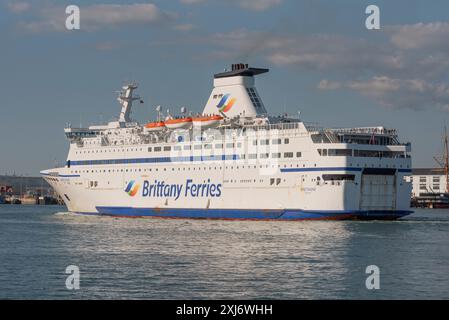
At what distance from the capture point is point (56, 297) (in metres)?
23.6

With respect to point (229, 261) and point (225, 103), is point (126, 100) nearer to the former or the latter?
point (225, 103)

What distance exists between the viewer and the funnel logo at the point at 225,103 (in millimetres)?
60562

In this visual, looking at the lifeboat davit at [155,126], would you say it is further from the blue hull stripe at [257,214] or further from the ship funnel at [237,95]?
the blue hull stripe at [257,214]

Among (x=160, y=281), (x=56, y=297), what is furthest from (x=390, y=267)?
(x=56, y=297)

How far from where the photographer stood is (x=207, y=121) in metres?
59.3

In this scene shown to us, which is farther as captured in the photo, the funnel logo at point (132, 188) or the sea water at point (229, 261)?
the funnel logo at point (132, 188)

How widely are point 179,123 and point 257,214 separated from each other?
1143 cm

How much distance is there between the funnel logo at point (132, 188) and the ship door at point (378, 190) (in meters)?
19.3

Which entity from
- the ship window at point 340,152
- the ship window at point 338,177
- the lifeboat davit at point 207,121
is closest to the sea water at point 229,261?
the ship window at point 338,177

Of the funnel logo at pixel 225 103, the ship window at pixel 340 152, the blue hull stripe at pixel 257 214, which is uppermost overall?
the funnel logo at pixel 225 103

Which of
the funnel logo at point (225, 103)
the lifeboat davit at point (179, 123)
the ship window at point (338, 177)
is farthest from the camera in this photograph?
the lifeboat davit at point (179, 123)

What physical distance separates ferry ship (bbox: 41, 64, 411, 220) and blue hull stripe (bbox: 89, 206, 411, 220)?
0.07 m

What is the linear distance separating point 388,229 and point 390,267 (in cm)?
1707

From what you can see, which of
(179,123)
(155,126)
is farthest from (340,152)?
(155,126)
